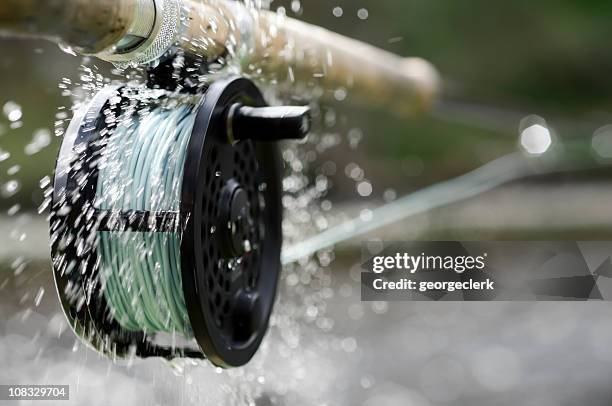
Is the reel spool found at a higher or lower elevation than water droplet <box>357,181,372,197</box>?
lower

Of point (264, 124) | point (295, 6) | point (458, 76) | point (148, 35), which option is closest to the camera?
point (148, 35)

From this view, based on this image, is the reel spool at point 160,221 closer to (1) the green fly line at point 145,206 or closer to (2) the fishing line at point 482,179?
(1) the green fly line at point 145,206

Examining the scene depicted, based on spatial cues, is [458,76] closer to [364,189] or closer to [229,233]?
[364,189]

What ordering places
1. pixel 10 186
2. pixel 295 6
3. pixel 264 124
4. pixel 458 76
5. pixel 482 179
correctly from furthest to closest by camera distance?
pixel 458 76 → pixel 482 179 → pixel 295 6 → pixel 10 186 → pixel 264 124

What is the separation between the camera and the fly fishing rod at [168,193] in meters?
0.91

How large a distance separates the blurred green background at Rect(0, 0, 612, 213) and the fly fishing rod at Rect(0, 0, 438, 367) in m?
4.65

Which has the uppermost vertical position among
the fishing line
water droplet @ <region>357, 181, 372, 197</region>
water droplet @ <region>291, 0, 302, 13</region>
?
water droplet @ <region>291, 0, 302, 13</region>

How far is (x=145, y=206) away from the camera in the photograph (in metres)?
→ 0.96

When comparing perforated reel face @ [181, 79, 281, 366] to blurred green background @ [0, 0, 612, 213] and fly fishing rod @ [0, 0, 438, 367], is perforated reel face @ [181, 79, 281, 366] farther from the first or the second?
blurred green background @ [0, 0, 612, 213]

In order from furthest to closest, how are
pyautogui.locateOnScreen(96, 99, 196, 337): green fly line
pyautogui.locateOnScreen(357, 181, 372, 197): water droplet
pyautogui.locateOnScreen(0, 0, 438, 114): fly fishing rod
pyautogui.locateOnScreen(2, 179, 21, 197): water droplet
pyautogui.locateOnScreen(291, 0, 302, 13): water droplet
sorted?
pyautogui.locateOnScreen(357, 181, 372, 197): water droplet < pyautogui.locateOnScreen(291, 0, 302, 13): water droplet < pyautogui.locateOnScreen(2, 179, 21, 197): water droplet < pyautogui.locateOnScreen(96, 99, 196, 337): green fly line < pyautogui.locateOnScreen(0, 0, 438, 114): fly fishing rod
